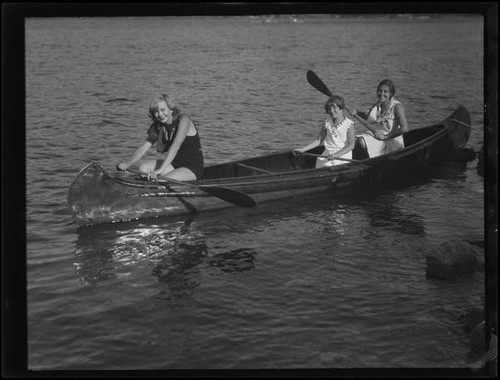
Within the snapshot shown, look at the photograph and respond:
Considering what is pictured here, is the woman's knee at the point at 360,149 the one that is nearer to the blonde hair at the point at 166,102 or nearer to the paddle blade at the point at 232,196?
the paddle blade at the point at 232,196

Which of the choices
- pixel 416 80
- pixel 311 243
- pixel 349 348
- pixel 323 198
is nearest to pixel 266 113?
pixel 416 80

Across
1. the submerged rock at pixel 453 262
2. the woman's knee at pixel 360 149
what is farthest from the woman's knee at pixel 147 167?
the submerged rock at pixel 453 262

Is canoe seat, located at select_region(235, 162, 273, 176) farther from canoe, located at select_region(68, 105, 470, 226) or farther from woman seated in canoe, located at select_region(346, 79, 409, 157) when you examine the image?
woman seated in canoe, located at select_region(346, 79, 409, 157)

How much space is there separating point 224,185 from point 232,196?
0.99ft

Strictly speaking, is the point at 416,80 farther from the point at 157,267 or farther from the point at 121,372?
the point at 121,372

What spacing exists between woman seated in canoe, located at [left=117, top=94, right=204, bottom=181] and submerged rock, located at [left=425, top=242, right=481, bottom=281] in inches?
167

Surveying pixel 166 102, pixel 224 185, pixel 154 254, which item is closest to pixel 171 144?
pixel 166 102

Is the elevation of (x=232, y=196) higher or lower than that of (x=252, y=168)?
lower

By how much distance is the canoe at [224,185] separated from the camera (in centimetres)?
1134

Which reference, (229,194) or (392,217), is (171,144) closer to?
(229,194)

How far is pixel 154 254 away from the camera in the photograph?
10.4 metres

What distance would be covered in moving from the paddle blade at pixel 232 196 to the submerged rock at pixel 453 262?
3248 mm

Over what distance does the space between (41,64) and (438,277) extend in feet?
102

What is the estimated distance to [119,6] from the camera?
6832 mm
